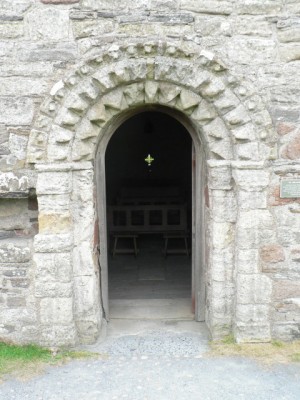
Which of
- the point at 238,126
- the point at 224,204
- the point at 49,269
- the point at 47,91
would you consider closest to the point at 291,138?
the point at 238,126

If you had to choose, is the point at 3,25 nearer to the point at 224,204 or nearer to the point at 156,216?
the point at 224,204

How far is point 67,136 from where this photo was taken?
4148mm

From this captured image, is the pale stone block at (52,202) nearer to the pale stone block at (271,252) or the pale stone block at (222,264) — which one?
the pale stone block at (222,264)

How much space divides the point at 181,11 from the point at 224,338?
319cm

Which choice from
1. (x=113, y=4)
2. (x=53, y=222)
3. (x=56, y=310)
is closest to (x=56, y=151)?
(x=53, y=222)

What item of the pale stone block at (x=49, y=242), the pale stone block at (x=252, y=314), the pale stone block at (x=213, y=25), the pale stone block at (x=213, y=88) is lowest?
the pale stone block at (x=252, y=314)

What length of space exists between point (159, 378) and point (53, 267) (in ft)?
4.61

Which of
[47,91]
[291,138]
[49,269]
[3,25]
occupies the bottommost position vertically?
[49,269]

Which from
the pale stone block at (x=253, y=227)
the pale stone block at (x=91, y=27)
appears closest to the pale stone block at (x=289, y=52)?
the pale stone block at (x=253, y=227)

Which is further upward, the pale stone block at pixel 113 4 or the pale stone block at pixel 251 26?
the pale stone block at pixel 113 4

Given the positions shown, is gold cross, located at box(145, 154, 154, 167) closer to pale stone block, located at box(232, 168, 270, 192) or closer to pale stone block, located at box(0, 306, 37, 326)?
pale stone block, located at box(232, 168, 270, 192)

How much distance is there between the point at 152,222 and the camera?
30.5 feet

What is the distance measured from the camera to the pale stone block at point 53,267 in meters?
4.26

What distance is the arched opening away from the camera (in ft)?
16.3
